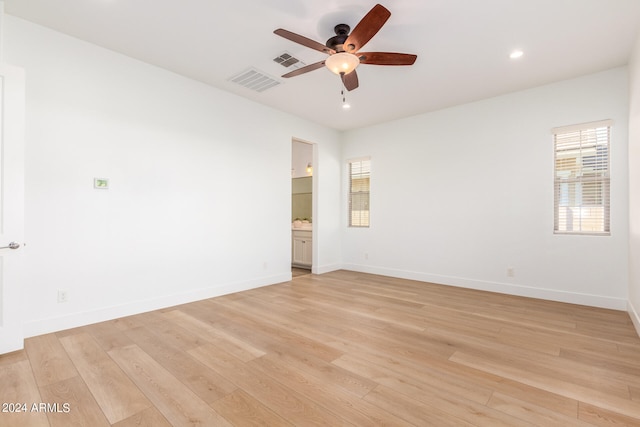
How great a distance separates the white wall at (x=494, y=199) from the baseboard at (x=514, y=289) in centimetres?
1

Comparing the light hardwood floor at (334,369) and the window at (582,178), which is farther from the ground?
the window at (582,178)

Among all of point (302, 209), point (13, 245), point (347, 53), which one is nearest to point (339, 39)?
point (347, 53)

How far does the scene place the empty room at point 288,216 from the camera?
2090 millimetres

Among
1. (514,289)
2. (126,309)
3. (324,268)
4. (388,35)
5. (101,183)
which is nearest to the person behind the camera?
(388,35)

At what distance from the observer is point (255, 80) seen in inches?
162

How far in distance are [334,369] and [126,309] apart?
104 inches

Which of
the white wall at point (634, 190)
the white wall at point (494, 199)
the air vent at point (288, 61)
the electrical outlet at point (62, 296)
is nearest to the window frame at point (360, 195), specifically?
the white wall at point (494, 199)

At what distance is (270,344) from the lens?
2.76 metres

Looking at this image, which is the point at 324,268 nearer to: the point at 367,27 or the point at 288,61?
the point at 288,61

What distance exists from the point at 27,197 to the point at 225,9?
8.48ft

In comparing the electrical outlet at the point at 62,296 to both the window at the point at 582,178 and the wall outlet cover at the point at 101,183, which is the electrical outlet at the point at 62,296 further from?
the window at the point at 582,178

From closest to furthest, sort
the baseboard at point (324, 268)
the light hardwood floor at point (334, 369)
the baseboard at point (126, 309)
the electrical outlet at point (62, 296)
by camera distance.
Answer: the light hardwood floor at point (334, 369)
the baseboard at point (126, 309)
the electrical outlet at point (62, 296)
the baseboard at point (324, 268)

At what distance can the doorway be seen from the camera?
6535 mm

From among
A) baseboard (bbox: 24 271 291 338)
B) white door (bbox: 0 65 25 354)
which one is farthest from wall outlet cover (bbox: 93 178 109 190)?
baseboard (bbox: 24 271 291 338)
